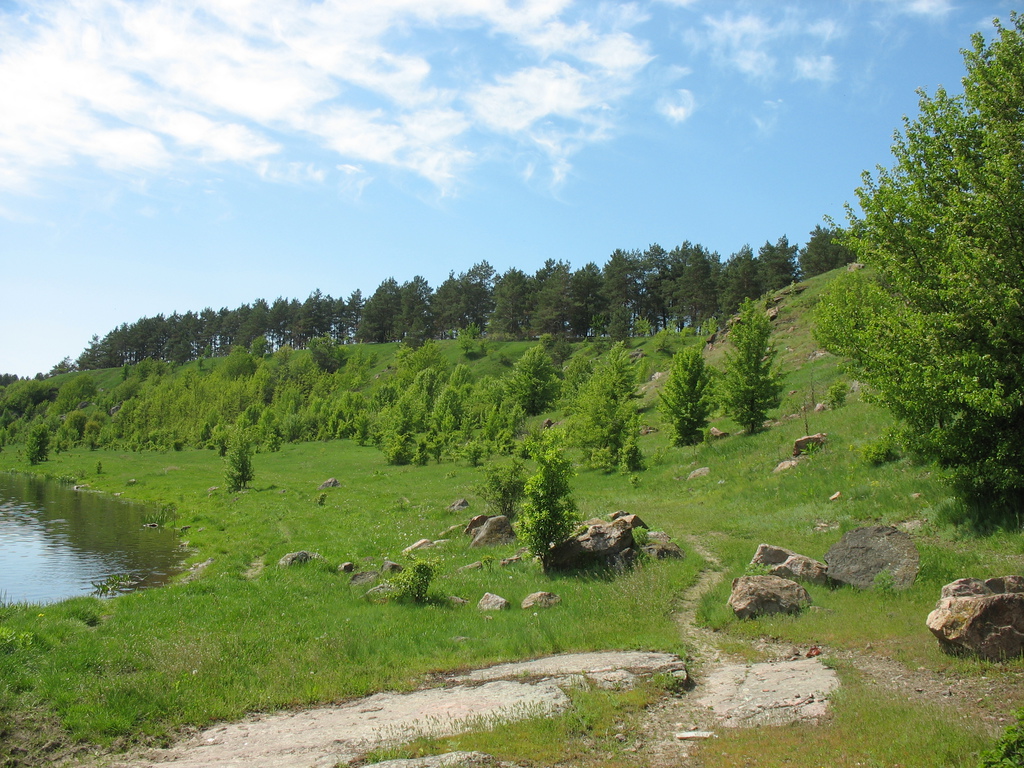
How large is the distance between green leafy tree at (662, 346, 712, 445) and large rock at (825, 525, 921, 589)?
25.3 meters

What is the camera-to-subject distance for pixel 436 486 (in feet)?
148

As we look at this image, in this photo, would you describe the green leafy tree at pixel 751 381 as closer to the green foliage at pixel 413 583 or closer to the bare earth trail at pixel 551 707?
the green foliage at pixel 413 583

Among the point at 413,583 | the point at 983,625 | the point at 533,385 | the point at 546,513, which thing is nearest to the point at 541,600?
the point at 546,513

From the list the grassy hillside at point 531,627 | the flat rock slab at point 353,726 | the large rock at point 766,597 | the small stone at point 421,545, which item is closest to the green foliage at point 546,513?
the grassy hillside at point 531,627

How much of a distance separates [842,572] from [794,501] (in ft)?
32.2

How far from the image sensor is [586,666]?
12.3 m

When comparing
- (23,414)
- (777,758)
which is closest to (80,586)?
(777,758)

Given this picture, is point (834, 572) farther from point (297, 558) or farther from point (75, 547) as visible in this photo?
point (75, 547)

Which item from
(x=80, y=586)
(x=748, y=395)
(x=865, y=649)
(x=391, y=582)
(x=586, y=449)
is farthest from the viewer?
(x=586, y=449)

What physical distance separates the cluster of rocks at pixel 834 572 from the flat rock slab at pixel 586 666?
10.5ft

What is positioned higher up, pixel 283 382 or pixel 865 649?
pixel 283 382

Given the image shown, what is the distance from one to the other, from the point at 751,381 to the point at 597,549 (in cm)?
2397

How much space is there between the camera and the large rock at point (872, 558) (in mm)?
14672

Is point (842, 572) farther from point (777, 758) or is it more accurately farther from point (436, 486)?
point (436, 486)
